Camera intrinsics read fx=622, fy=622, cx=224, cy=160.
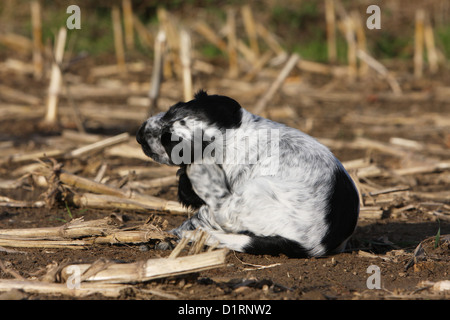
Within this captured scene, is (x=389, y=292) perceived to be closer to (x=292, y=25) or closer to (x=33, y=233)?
(x=33, y=233)

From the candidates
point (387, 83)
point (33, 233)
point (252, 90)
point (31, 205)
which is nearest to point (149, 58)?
point (252, 90)

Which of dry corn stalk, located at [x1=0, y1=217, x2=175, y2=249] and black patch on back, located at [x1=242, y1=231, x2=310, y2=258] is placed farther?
dry corn stalk, located at [x1=0, y1=217, x2=175, y2=249]

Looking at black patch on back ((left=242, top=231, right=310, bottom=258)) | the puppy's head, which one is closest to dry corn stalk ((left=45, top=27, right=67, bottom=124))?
the puppy's head

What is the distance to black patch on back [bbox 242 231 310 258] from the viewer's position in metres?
4.38

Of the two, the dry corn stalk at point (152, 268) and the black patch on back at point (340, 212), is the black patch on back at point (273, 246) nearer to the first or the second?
the black patch on back at point (340, 212)

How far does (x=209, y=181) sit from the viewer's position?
4.44 meters

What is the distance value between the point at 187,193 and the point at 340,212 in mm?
1125

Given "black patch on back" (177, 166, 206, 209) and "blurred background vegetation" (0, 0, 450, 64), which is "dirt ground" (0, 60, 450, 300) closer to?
"black patch on back" (177, 166, 206, 209)

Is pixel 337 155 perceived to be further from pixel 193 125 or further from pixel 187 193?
pixel 193 125

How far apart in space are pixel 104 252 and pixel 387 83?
354 inches

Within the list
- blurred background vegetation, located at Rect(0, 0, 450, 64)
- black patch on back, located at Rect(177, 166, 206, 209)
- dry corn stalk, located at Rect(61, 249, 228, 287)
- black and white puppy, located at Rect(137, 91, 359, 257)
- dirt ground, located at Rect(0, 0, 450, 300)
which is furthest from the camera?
blurred background vegetation, located at Rect(0, 0, 450, 64)

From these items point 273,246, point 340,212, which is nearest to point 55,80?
point 273,246

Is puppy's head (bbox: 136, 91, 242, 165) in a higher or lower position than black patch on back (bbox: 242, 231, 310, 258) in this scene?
higher
